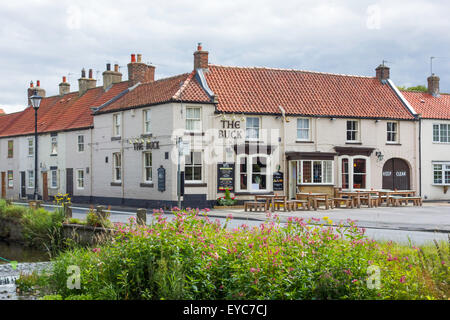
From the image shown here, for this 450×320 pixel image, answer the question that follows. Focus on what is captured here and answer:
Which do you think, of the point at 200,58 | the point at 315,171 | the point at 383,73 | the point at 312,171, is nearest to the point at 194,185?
the point at 312,171

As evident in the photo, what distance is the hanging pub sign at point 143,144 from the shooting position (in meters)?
32.4

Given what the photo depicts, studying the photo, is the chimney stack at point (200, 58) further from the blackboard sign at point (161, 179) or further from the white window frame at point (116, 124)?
the blackboard sign at point (161, 179)

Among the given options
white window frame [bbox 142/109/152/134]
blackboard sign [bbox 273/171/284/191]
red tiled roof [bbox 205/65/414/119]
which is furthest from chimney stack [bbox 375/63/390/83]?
white window frame [bbox 142/109/152/134]

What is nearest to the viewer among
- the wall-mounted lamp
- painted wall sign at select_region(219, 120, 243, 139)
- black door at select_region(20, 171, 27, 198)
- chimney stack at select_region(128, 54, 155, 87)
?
painted wall sign at select_region(219, 120, 243, 139)

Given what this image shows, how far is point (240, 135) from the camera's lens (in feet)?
106

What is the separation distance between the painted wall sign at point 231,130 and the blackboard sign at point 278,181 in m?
3.22

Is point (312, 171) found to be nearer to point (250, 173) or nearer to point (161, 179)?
point (250, 173)

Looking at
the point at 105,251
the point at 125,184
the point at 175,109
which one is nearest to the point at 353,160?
the point at 175,109

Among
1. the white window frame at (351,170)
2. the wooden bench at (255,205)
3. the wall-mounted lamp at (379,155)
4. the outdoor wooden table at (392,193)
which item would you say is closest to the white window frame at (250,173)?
the wooden bench at (255,205)

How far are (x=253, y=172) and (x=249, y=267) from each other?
24495mm

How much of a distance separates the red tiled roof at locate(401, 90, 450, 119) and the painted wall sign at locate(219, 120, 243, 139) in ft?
45.7

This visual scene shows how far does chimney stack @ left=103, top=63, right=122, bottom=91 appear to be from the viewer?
135 feet

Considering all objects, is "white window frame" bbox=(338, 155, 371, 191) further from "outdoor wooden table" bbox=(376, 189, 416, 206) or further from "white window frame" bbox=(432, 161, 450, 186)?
"white window frame" bbox=(432, 161, 450, 186)
